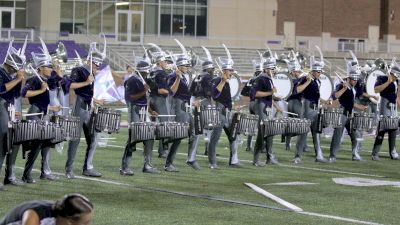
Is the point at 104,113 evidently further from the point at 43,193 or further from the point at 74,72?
the point at 43,193

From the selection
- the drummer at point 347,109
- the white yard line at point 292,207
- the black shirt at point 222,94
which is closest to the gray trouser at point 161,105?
the black shirt at point 222,94

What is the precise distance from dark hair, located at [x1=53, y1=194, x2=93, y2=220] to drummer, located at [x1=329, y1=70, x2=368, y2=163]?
1441 cm

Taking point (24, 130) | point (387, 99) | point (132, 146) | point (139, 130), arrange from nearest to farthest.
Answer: point (24, 130) → point (139, 130) → point (132, 146) → point (387, 99)

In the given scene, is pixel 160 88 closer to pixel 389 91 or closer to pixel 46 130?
pixel 46 130

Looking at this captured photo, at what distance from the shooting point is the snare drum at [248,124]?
1863 cm

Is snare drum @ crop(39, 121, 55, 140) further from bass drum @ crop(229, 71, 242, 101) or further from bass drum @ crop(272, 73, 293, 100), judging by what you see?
bass drum @ crop(229, 71, 242, 101)

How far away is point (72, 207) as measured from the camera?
598cm

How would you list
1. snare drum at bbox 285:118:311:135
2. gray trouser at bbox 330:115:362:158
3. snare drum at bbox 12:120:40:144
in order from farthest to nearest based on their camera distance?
gray trouser at bbox 330:115:362:158 < snare drum at bbox 285:118:311:135 < snare drum at bbox 12:120:40:144


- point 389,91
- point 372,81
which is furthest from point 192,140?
point 372,81

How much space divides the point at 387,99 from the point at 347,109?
3.14ft

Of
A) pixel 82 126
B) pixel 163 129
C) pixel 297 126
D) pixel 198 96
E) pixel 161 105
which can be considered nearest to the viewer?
pixel 82 126

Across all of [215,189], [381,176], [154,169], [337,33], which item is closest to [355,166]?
[381,176]

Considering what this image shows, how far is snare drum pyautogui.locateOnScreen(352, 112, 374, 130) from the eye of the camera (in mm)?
20531

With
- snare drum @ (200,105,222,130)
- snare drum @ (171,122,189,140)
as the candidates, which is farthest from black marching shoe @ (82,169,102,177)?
snare drum @ (200,105,222,130)
